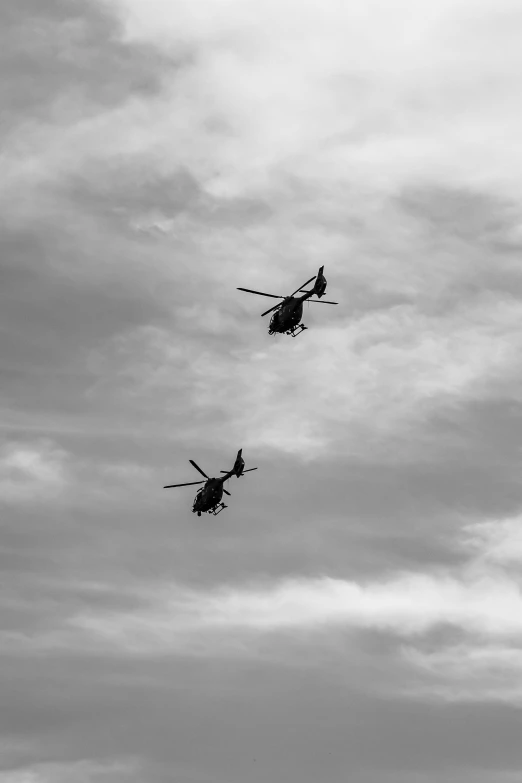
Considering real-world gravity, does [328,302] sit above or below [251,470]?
above

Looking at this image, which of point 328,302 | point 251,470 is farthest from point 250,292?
point 251,470

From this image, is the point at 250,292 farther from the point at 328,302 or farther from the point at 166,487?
the point at 166,487

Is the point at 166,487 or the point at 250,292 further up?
the point at 250,292

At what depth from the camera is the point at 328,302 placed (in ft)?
647

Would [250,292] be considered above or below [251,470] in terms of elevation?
above

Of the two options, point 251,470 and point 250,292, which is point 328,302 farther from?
point 251,470

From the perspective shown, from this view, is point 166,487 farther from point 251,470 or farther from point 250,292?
point 250,292

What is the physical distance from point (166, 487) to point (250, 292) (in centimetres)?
2830

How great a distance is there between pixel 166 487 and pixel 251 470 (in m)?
11.6

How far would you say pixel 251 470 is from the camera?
200m

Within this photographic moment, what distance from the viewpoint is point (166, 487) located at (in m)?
199

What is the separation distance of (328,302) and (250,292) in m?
10.4

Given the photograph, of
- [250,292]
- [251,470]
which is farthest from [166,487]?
[250,292]

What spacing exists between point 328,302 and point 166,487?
32746 mm
